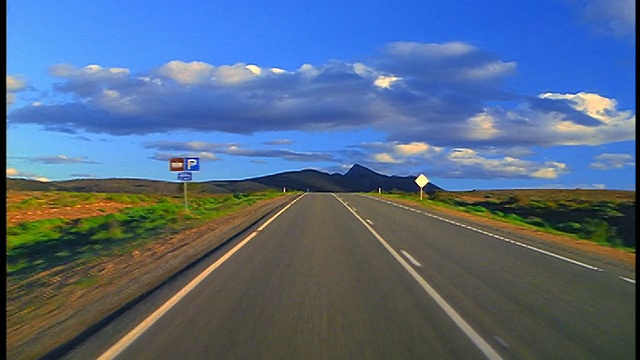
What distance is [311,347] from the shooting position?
28.0 feet

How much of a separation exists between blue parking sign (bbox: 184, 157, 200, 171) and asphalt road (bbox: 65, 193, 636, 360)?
19.9 metres

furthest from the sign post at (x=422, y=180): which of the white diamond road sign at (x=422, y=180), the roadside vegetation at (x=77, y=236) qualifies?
the roadside vegetation at (x=77, y=236)

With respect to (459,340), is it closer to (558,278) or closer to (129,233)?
(558,278)

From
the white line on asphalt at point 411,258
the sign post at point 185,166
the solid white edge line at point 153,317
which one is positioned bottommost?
the solid white edge line at point 153,317

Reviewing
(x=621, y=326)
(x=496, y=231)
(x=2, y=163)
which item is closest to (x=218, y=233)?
(x=496, y=231)

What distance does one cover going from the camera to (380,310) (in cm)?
1097

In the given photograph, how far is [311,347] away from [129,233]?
67.8 feet

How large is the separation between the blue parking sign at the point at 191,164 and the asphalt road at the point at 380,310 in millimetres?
19900

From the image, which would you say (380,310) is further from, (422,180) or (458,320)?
(422,180)

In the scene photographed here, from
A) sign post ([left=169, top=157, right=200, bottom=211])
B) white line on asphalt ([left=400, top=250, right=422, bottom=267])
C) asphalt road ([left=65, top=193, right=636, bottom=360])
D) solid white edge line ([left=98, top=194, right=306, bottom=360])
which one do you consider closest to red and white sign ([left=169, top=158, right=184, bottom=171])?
sign post ([left=169, top=157, right=200, bottom=211])

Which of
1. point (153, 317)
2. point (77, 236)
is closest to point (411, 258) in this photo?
point (153, 317)

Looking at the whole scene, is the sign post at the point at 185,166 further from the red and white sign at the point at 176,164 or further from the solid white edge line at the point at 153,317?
the solid white edge line at the point at 153,317

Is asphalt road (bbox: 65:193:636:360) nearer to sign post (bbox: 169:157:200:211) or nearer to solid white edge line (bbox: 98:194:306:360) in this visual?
solid white edge line (bbox: 98:194:306:360)

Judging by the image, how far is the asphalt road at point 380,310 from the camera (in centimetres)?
851
